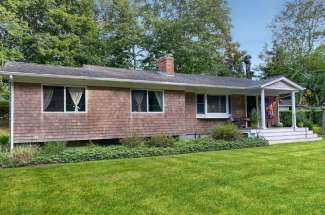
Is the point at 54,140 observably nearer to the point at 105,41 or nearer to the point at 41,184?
the point at 41,184

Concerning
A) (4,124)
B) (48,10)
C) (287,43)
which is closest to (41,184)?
(4,124)

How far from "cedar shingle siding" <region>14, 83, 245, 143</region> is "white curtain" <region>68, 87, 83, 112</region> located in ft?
1.10

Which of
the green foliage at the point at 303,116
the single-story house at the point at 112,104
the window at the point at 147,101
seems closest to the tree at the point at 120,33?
the single-story house at the point at 112,104

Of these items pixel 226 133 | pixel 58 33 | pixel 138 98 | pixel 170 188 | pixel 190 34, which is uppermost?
pixel 190 34

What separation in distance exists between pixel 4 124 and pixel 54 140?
49.0ft

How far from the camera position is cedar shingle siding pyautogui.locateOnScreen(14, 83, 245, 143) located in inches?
453

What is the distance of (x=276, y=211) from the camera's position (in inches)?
181

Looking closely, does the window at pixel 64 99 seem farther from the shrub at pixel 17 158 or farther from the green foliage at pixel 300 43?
the green foliage at pixel 300 43

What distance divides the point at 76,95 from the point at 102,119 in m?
1.52

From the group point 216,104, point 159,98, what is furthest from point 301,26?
point 159,98

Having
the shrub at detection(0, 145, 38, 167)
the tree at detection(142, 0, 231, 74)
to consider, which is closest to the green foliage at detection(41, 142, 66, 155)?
the shrub at detection(0, 145, 38, 167)

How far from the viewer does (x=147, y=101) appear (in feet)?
46.9

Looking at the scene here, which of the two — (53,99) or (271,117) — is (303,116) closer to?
(271,117)

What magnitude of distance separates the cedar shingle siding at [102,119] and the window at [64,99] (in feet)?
0.68
